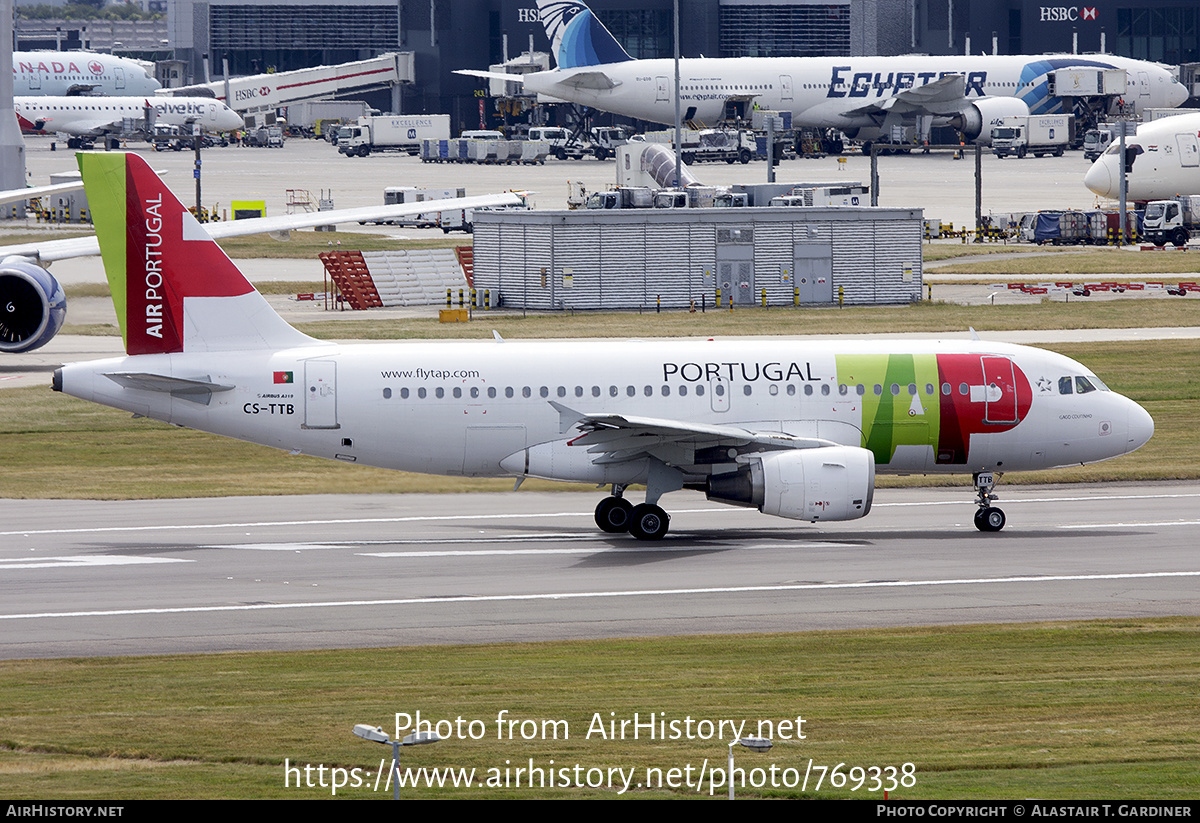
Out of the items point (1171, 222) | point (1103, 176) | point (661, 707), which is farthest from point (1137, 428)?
point (1103, 176)

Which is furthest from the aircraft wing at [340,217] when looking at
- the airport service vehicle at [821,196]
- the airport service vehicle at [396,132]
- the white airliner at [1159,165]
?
the airport service vehicle at [396,132]

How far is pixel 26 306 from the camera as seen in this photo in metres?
51.6

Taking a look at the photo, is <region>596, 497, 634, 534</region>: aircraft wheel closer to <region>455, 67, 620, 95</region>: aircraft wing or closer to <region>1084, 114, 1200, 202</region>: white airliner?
<region>1084, 114, 1200, 202</region>: white airliner

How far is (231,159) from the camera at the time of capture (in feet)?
535

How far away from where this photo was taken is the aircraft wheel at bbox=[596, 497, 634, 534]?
3234cm

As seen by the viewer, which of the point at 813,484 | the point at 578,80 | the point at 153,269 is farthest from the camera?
the point at 578,80

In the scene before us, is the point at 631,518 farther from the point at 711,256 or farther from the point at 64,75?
the point at 64,75

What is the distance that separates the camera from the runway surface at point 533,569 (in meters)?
24.8

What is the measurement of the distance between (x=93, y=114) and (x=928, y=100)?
308 ft

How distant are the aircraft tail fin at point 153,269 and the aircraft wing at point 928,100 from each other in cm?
10923

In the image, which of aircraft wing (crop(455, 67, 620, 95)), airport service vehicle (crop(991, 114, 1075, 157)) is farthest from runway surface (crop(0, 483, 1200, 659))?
airport service vehicle (crop(991, 114, 1075, 157))

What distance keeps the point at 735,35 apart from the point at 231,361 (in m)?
164

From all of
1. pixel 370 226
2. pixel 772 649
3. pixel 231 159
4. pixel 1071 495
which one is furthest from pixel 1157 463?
pixel 231 159

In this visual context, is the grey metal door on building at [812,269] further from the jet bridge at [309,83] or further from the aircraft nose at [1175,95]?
the jet bridge at [309,83]
